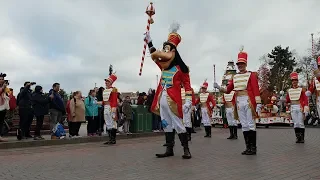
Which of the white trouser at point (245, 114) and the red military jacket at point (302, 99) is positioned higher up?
the red military jacket at point (302, 99)

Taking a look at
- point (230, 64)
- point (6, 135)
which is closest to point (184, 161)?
point (6, 135)

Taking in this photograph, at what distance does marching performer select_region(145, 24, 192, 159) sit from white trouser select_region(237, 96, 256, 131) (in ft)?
4.81

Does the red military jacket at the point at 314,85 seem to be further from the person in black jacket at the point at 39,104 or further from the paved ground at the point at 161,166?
the person in black jacket at the point at 39,104

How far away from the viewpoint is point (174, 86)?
8438mm

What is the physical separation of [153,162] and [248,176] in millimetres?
2305

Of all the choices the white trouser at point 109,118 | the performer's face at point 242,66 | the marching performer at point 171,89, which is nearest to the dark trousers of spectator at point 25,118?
the white trouser at point 109,118

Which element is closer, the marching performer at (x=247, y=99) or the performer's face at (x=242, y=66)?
the marching performer at (x=247, y=99)

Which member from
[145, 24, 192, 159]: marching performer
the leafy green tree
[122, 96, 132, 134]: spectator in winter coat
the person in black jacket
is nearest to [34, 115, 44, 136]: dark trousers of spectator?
the person in black jacket

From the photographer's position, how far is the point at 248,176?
593 cm

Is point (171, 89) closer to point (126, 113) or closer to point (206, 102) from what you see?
point (126, 113)

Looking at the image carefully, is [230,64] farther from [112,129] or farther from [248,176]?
[248,176]

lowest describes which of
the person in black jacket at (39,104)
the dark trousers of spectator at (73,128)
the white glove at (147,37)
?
the dark trousers of spectator at (73,128)

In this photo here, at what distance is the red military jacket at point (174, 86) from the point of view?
27.4 feet

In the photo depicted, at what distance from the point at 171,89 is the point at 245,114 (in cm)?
204
